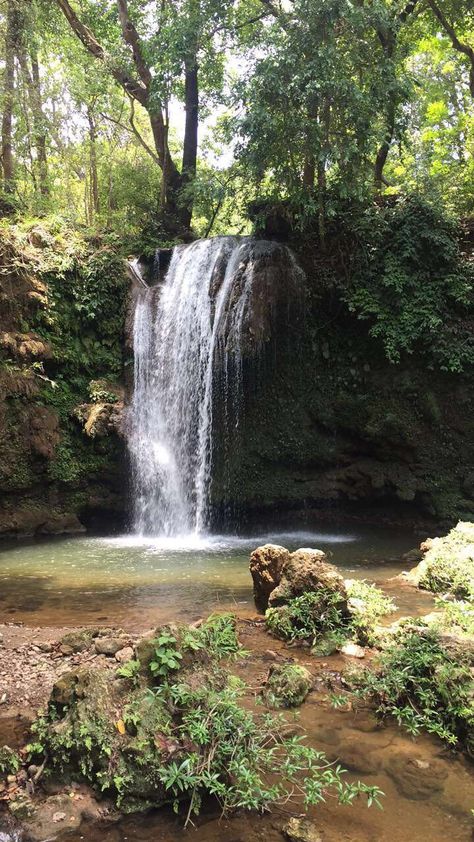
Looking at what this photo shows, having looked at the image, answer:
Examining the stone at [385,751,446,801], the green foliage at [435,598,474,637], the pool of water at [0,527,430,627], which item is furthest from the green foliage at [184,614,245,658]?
the green foliage at [435,598,474,637]

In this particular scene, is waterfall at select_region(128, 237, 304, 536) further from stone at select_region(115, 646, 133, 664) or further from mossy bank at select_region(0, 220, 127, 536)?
stone at select_region(115, 646, 133, 664)

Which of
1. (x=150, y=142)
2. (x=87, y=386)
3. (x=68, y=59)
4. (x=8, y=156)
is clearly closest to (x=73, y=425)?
(x=87, y=386)

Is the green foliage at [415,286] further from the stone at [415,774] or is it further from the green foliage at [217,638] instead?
the stone at [415,774]

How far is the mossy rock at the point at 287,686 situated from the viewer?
351 cm

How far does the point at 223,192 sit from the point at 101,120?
8053mm

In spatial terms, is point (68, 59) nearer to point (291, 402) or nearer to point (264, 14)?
point (264, 14)

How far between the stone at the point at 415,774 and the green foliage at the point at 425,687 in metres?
0.24

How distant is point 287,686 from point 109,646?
1227 mm

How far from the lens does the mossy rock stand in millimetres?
3508

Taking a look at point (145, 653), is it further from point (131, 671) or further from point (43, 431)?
point (43, 431)

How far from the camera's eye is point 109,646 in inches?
151

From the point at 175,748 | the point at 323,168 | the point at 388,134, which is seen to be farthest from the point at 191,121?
the point at 175,748

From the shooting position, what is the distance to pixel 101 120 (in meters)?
18.1

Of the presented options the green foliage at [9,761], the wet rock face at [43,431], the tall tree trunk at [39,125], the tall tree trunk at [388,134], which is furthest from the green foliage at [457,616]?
the tall tree trunk at [39,125]
